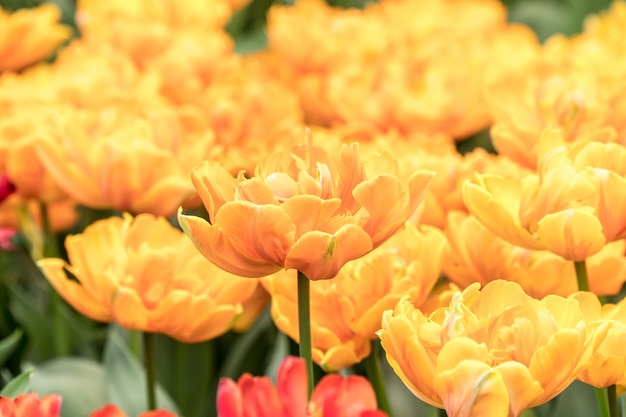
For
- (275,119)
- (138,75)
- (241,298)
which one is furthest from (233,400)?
(138,75)

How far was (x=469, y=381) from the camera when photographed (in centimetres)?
49

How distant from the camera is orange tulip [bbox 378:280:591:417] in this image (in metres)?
0.50

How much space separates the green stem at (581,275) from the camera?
2.16 feet

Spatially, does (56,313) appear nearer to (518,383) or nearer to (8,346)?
(8,346)

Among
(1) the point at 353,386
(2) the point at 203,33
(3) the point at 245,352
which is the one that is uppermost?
(1) the point at 353,386

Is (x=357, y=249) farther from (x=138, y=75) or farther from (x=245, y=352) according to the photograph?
(x=138, y=75)

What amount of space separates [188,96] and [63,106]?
15 cm

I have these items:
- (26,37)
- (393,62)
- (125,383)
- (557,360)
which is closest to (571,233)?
(557,360)

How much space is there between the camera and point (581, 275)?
66 centimetres

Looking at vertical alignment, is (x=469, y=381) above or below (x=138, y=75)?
above

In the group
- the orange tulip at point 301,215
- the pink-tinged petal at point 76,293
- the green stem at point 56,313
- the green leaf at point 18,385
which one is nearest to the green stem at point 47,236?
the green stem at point 56,313

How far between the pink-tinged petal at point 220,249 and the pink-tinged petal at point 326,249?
0.07ft

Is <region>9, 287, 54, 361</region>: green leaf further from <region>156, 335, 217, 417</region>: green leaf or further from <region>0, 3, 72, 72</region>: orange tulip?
<region>0, 3, 72, 72</region>: orange tulip

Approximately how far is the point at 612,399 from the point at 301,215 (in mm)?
196
